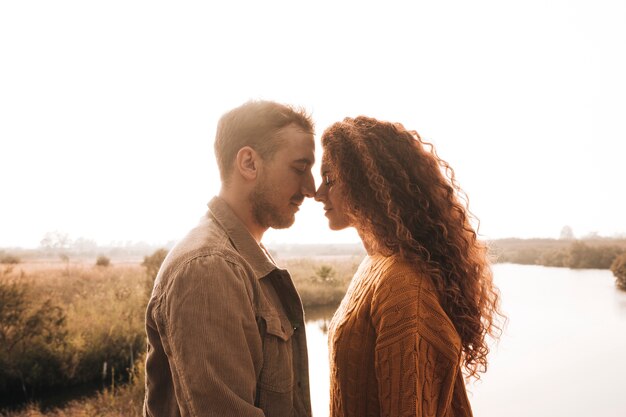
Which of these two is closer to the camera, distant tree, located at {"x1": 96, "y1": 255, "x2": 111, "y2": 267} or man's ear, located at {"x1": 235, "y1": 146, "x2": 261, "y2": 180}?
man's ear, located at {"x1": 235, "y1": 146, "x2": 261, "y2": 180}

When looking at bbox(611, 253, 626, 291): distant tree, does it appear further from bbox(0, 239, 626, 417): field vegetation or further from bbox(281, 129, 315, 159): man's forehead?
bbox(281, 129, 315, 159): man's forehead

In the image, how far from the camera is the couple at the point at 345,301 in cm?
111

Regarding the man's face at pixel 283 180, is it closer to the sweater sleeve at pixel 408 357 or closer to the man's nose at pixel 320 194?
the man's nose at pixel 320 194

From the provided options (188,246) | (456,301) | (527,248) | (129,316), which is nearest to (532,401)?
(129,316)

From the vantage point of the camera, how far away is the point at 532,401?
26.7ft

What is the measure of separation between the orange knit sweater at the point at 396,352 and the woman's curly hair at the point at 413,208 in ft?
0.33

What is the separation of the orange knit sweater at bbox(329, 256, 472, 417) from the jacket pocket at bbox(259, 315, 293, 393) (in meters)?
0.27

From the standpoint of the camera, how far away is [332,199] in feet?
6.11

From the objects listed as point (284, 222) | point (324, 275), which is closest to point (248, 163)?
point (284, 222)

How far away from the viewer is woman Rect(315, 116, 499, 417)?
1364 mm

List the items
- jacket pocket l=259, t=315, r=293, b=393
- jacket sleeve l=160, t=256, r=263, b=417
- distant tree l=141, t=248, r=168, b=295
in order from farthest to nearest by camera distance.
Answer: distant tree l=141, t=248, r=168, b=295 → jacket pocket l=259, t=315, r=293, b=393 → jacket sleeve l=160, t=256, r=263, b=417

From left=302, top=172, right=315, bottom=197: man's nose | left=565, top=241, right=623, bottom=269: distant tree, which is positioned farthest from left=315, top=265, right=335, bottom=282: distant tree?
left=302, top=172, right=315, bottom=197: man's nose

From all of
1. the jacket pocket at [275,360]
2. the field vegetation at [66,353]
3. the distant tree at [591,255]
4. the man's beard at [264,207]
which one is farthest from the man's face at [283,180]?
the distant tree at [591,255]

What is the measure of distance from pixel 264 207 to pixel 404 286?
55 centimetres
